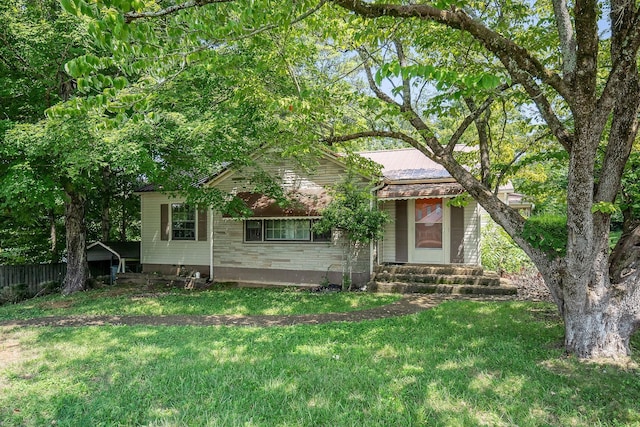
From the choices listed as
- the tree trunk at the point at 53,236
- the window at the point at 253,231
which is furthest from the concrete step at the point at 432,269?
the tree trunk at the point at 53,236

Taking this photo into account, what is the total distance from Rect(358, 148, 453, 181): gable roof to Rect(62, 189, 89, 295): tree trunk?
31.6 feet

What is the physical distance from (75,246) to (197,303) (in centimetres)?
576

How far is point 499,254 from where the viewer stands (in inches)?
493

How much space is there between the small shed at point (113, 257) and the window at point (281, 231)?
5.53 metres

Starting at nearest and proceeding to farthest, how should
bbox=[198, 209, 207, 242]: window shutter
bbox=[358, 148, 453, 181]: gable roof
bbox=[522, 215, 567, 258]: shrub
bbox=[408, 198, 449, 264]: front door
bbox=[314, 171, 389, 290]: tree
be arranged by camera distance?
bbox=[522, 215, 567, 258]: shrub, bbox=[314, 171, 389, 290]: tree, bbox=[408, 198, 449, 264]: front door, bbox=[358, 148, 453, 181]: gable roof, bbox=[198, 209, 207, 242]: window shutter

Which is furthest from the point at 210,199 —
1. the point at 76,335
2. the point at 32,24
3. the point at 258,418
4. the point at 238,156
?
the point at 258,418

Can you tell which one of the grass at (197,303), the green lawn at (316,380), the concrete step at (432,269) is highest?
the concrete step at (432,269)

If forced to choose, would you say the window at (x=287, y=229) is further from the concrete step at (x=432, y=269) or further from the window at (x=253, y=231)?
the concrete step at (x=432, y=269)

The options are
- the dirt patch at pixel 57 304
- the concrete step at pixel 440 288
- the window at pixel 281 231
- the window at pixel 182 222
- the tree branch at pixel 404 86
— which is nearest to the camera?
the tree branch at pixel 404 86

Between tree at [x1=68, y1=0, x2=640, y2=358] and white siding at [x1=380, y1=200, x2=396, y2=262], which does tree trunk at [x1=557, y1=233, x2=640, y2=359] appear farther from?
white siding at [x1=380, y1=200, x2=396, y2=262]

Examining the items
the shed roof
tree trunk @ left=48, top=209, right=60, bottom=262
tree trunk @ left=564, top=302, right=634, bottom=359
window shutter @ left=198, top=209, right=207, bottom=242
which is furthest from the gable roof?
tree trunk @ left=48, top=209, right=60, bottom=262

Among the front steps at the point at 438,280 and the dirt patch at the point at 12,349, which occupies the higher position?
the front steps at the point at 438,280

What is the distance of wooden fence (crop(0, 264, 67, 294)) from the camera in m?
12.8

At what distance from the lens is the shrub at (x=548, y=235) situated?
18.1 feet
